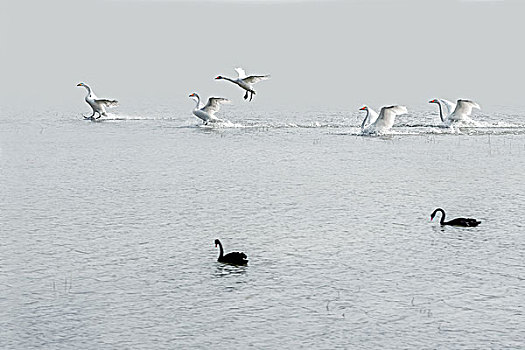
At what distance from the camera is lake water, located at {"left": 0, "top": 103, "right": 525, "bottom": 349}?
16.9 meters

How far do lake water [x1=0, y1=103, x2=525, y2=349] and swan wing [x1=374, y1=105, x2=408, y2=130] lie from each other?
12.1 feet

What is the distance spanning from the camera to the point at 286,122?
207ft

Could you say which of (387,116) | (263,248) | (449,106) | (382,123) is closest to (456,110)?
(449,106)

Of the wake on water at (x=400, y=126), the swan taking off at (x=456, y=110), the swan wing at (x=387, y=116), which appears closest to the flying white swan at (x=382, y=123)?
the swan wing at (x=387, y=116)

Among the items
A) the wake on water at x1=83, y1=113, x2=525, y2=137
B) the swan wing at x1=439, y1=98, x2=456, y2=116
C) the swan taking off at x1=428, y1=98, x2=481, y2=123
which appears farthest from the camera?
the wake on water at x1=83, y1=113, x2=525, y2=137

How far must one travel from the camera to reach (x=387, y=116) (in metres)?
50.1

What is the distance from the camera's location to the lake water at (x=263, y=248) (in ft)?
55.4

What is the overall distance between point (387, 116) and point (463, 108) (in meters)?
4.94

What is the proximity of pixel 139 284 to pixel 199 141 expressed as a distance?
3037 cm

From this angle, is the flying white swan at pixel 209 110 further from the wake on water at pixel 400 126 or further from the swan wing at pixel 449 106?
the swan wing at pixel 449 106

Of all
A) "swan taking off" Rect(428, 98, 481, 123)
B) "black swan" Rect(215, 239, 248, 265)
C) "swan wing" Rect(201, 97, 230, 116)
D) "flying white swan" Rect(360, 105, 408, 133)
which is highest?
"swan taking off" Rect(428, 98, 481, 123)

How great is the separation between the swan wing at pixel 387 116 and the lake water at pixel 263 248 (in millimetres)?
3686

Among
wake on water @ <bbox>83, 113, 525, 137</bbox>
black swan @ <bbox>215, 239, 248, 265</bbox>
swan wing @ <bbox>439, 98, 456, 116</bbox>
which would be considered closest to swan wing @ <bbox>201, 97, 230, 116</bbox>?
wake on water @ <bbox>83, 113, 525, 137</bbox>

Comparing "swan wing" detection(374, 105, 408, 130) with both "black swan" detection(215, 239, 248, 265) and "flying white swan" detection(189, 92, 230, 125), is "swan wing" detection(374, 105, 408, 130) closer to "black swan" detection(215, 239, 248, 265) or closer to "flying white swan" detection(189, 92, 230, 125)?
"flying white swan" detection(189, 92, 230, 125)
